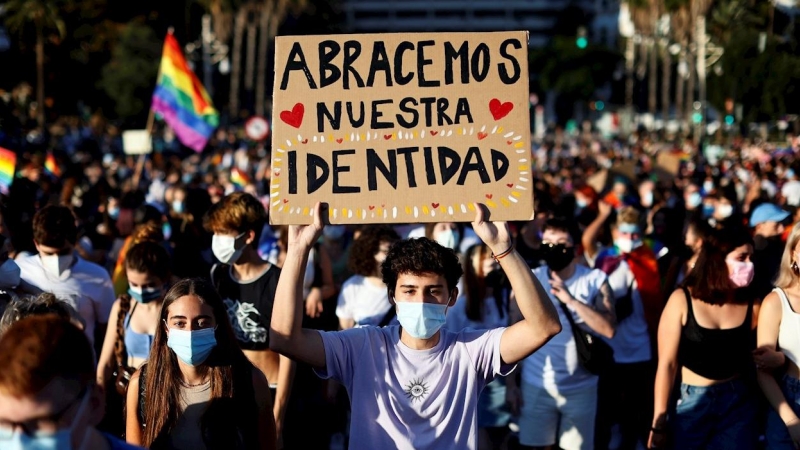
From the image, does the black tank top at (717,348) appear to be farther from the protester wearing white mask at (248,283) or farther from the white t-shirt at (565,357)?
the protester wearing white mask at (248,283)

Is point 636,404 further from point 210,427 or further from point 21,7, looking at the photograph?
point 21,7

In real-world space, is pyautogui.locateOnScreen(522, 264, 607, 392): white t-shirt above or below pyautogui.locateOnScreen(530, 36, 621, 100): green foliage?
below

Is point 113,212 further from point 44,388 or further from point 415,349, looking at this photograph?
point 44,388

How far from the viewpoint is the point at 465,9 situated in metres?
132

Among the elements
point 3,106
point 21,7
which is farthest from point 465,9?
point 3,106

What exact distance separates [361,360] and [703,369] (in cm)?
205

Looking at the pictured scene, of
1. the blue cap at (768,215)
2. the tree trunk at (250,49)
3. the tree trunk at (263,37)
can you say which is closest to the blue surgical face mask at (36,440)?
the blue cap at (768,215)

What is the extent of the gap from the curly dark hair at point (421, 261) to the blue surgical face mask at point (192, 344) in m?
0.71

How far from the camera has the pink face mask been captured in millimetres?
5098

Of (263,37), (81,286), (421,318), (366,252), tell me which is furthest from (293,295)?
(263,37)

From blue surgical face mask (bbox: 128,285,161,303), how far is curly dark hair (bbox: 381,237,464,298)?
1782 mm

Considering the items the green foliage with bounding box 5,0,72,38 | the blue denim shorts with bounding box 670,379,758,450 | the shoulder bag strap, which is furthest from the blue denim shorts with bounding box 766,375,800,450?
the green foliage with bounding box 5,0,72,38

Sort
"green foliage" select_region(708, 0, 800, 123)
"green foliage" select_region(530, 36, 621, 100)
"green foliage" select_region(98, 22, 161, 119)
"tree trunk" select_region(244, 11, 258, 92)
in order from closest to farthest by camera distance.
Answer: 1. "green foliage" select_region(708, 0, 800, 123)
2. "green foliage" select_region(98, 22, 161, 119)
3. "tree trunk" select_region(244, 11, 258, 92)
4. "green foliage" select_region(530, 36, 621, 100)

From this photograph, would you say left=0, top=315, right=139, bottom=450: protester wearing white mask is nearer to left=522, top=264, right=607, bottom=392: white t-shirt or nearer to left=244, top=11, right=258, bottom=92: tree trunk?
left=522, top=264, right=607, bottom=392: white t-shirt
